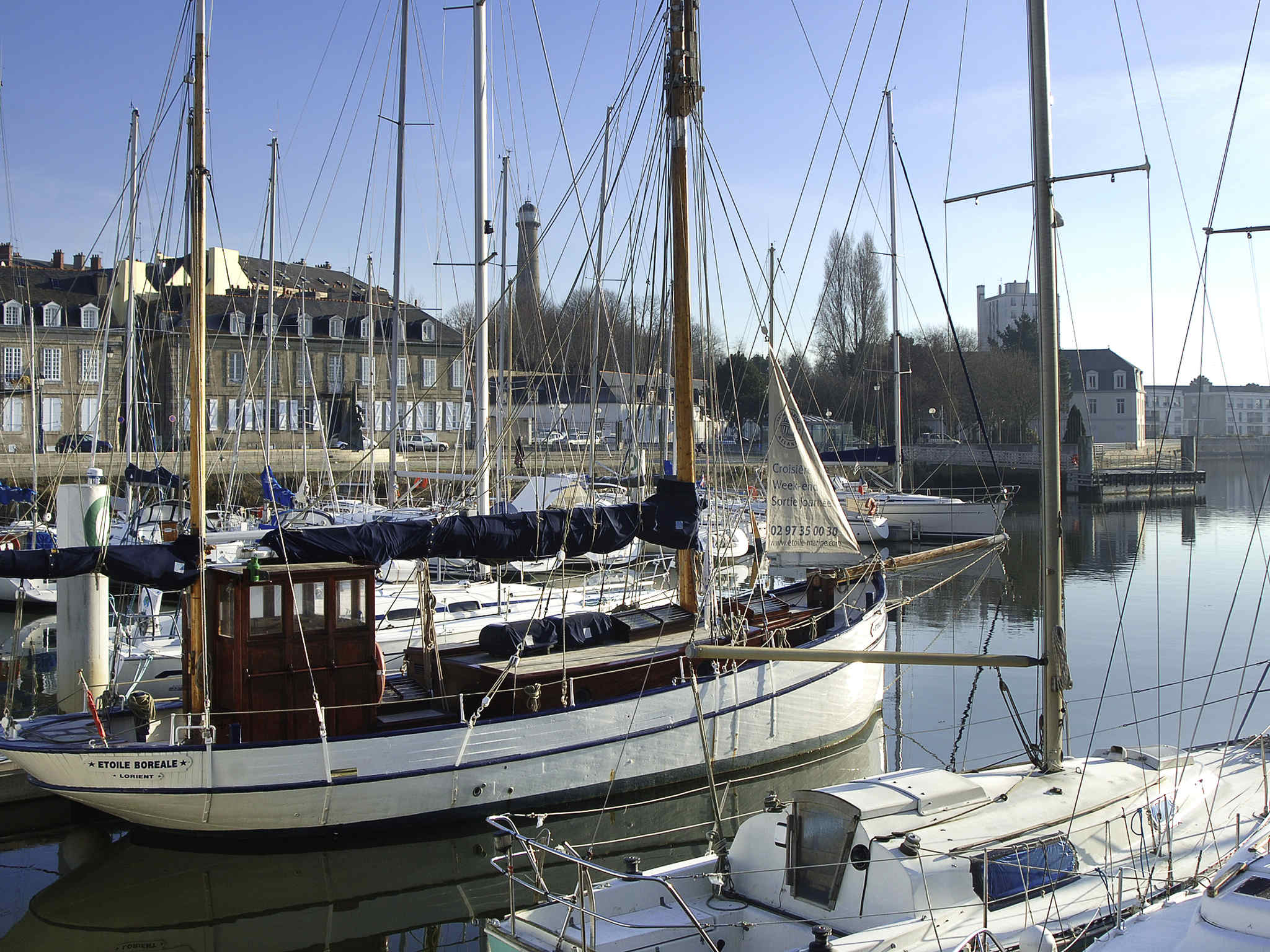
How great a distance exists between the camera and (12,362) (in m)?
54.8

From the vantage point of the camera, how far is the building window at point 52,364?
55875 mm

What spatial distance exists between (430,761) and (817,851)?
19.6 feet

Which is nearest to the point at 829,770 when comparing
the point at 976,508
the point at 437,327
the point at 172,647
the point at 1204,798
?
the point at 1204,798

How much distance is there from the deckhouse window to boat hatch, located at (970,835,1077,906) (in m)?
1.01

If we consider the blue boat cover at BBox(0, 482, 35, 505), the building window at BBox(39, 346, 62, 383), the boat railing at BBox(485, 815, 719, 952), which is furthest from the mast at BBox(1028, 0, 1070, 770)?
the building window at BBox(39, 346, 62, 383)

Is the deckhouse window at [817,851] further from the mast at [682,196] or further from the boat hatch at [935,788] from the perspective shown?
the mast at [682,196]

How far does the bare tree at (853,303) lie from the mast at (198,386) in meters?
62.0

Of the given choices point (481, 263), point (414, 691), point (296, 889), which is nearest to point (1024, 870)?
point (296, 889)

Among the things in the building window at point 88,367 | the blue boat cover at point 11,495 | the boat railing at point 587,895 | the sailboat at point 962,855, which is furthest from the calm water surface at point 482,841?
the building window at point 88,367

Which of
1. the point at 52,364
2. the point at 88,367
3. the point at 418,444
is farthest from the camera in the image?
the point at 418,444

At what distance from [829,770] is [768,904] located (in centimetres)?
750

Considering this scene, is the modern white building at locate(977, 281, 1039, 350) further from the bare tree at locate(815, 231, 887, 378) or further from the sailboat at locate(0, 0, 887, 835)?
the sailboat at locate(0, 0, 887, 835)

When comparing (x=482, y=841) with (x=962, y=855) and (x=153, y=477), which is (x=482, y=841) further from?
(x=153, y=477)

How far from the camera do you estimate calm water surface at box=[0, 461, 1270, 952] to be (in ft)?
37.3
